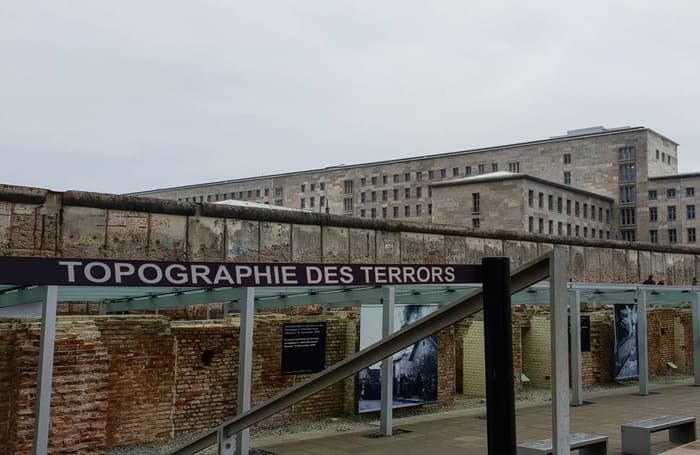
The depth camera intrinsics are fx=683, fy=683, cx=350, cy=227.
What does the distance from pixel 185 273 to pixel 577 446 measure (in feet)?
17.6

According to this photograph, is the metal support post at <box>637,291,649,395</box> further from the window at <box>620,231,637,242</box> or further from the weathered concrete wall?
the window at <box>620,231,637,242</box>

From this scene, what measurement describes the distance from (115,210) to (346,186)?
82338 mm

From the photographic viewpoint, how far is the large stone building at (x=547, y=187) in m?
63.5

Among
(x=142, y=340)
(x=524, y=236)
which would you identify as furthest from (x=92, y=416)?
(x=524, y=236)

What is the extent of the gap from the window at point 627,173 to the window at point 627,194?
102 centimetres

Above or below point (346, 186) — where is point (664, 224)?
below

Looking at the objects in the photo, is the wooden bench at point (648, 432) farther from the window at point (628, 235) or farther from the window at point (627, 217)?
the window at point (628, 235)

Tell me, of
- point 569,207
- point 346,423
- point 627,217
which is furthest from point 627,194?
point 346,423

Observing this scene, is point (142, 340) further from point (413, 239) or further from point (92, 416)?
point (413, 239)

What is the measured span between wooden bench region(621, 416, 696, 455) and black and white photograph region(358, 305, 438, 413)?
3.65 meters

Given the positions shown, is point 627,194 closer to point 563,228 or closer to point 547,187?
point 563,228

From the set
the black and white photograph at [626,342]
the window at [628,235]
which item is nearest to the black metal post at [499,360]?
the black and white photograph at [626,342]

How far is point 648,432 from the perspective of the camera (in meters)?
9.39

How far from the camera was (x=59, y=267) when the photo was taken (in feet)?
19.8
